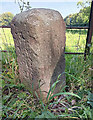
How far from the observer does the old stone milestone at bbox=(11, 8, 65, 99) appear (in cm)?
113

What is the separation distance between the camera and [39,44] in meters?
1.17

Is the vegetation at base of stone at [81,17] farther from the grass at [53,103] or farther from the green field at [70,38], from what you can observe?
the grass at [53,103]

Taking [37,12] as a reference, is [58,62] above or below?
below

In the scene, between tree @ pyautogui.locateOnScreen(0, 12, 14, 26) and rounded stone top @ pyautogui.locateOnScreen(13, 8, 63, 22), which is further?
tree @ pyautogui.locateOnScreen(0, 12, 14, 26)

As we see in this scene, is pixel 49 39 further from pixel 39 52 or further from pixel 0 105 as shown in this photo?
pixel 0 105

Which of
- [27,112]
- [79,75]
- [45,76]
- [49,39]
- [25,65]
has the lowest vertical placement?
[27,112]

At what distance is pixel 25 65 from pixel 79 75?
96 centimetres

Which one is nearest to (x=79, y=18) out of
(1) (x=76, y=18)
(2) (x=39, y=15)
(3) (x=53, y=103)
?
(1) (x=76, y=18)

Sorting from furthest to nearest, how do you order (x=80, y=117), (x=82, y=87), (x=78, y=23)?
1. (x=78, y=23)
2. (x=82, y=87)
3. (x=80, y=117)

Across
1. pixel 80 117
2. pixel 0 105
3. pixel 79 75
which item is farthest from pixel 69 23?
pixel 0 105

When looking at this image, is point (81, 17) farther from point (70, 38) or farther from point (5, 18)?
point (5, 18)

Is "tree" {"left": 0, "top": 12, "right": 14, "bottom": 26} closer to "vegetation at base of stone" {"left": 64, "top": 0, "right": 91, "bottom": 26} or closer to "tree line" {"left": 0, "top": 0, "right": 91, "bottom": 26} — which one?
"tree line" {"left": 0, "top": 0, "right": 91, "bottom": 26}

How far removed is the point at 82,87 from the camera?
1553 mm

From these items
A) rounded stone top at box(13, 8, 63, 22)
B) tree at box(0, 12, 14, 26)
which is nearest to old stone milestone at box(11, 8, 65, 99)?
rounded stone top at box(13, 8, 63, 22)
